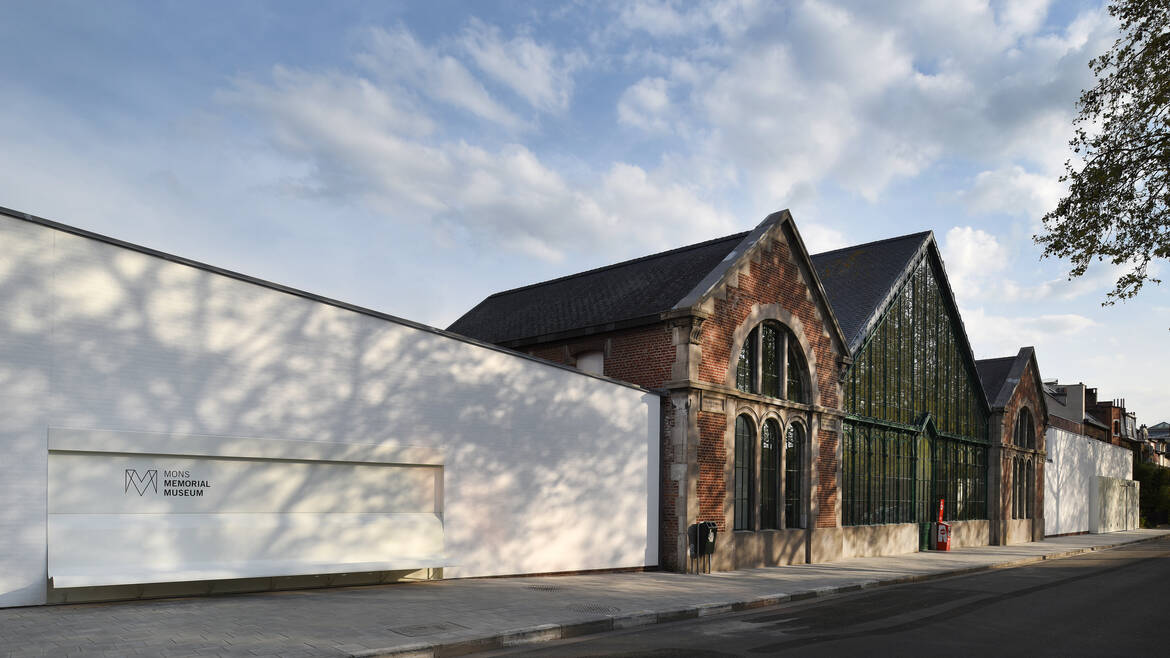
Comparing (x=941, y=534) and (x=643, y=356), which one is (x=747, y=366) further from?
(x=941, y=534)

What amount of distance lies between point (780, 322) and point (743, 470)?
378 centimetres

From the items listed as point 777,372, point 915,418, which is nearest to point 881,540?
point 915,418

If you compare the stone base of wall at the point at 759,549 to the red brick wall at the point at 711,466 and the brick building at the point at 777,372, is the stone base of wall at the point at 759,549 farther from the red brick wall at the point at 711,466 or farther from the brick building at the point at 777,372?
the red brick wall at the point at 711,466

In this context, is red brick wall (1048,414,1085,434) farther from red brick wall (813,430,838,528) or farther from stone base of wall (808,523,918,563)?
red brick wall (813,430,838,528)

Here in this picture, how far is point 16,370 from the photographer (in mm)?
10141

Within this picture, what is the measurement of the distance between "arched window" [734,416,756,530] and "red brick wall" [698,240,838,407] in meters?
1.63

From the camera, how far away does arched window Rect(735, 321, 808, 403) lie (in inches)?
786

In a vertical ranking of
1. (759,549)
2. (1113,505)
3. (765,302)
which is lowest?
(1113,505)

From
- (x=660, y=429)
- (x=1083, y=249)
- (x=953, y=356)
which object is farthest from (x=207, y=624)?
(x=953, y=356)

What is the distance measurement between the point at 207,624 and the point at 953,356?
2785cm

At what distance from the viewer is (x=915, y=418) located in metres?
27.2

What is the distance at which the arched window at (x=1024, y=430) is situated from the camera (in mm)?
35156

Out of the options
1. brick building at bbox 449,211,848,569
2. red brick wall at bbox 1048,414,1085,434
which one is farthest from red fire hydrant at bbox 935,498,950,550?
red brick wall at bbox 1048,414,1085,434

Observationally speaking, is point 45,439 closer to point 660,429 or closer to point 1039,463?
point 660,429
